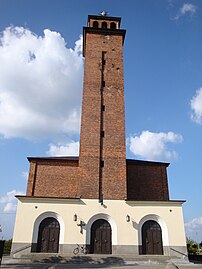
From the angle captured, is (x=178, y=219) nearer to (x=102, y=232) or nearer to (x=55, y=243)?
(x=102, y=232)

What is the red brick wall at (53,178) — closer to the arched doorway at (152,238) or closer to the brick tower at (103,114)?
the brick tower at (103,114)

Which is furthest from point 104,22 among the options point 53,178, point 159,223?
point 159,223

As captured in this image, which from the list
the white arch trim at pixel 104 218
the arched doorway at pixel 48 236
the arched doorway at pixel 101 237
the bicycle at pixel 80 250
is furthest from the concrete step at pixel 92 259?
the white arch trim at pixel 104 218

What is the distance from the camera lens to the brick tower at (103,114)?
1941 centimetres

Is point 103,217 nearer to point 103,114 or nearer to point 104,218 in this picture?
point 104,218

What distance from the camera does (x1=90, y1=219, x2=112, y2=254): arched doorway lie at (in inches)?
685

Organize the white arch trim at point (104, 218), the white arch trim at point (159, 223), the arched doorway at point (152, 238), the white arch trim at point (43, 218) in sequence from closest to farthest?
1. the white arch trim at point (43, 218)
2. the white arch trim at point (104, 218)
3. the arched doorway at point (152, 238)
4. the white arch trim at point (159, 223)

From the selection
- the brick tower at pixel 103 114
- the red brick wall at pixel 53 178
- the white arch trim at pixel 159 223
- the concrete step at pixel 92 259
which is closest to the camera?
the concrete step at pixel 92 259

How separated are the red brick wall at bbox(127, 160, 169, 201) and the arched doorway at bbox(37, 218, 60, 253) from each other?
778 cm

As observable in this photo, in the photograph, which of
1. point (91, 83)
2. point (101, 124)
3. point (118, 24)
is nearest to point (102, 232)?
point (101, 124)

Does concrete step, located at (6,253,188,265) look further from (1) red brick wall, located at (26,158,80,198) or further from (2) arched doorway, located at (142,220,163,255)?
(1) red brick wall, located at (26,158,80,198)

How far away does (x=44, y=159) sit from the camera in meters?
23.4

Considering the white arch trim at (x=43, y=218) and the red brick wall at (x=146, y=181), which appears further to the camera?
the red brick wall at (x=146, y=181)

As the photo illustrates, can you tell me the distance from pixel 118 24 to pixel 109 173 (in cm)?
1660
